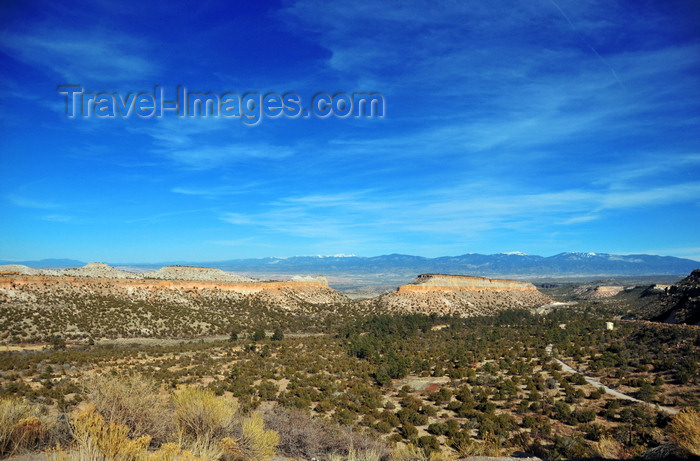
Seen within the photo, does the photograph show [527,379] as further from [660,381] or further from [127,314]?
[127,314]

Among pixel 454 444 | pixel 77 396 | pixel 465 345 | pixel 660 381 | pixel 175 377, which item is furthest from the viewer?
pixel 465 345

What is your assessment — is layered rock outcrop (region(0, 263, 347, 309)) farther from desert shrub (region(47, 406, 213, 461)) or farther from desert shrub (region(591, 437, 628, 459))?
desert shrub (region(591, 437, 628, 459))

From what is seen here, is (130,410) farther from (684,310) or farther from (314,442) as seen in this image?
(684,310)

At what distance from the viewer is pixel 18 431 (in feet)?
30.5

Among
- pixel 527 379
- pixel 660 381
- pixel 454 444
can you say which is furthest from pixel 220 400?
pixel 660 381

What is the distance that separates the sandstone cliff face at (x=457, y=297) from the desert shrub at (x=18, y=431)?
56.6 meters

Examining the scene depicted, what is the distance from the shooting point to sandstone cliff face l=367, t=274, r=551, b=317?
6556cm

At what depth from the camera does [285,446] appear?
11984 mm

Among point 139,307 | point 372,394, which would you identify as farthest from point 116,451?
point 139,307

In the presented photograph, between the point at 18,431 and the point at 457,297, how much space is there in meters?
67.4

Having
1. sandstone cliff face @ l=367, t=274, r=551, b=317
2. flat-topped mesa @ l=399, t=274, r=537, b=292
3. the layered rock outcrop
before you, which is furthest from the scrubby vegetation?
flat-topped mesa @ l=399, t=274, r=537, b=292

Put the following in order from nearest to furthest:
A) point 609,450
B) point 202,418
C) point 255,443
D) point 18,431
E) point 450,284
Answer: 1. point 18,431
2. point 255,443
3. point 202,418
4. point 609,450
5. point 450,284

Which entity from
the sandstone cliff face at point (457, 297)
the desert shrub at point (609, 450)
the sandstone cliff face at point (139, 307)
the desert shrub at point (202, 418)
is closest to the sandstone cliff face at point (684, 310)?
the sandstone cliff face at point (457, 297)

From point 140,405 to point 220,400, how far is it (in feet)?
6.62
